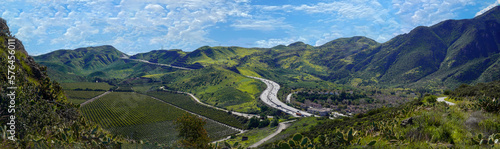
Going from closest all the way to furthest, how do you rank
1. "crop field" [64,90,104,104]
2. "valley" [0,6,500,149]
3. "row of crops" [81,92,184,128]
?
"valley" [0,6,500,149]
"row of crops" [81,92,184,128]
"crop field" [64,90,104,104]

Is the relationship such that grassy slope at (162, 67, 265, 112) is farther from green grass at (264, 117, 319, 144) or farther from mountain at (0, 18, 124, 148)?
mountain at (0, 18, 124, 148)

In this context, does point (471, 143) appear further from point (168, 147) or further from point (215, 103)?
point (215, 103)

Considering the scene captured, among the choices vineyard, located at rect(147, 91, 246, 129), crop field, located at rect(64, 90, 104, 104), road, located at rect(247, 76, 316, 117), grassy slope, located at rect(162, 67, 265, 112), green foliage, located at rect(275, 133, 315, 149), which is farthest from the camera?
crop field, located at rect(64, 90, 104, 104)

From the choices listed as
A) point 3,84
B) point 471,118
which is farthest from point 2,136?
point 471,118

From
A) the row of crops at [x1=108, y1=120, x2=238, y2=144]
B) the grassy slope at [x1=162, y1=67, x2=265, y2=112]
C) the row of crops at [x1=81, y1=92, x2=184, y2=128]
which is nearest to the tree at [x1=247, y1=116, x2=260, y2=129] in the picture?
the row of crops at [x1=108, y1=120, x2=238, y2=144]

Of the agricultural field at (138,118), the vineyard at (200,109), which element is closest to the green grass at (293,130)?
the agricultural field at (138,118)

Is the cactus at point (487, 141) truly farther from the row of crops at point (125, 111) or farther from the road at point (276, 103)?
the row of crops at point (125, 111)
